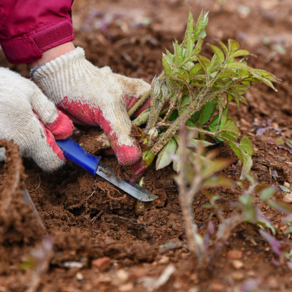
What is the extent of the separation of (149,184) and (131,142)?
30 cm

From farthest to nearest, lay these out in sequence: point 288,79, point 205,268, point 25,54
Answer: point 288,79
point 25,54
point 205,268

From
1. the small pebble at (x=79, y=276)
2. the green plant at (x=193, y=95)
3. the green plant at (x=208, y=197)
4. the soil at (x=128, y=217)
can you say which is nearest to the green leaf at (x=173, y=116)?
the green plant at (x=193, y=95)

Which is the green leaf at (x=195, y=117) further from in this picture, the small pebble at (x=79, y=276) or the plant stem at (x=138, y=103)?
the small pebble at (x=79, y=276)

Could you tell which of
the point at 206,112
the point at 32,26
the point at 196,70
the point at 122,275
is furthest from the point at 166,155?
the point at 32,26

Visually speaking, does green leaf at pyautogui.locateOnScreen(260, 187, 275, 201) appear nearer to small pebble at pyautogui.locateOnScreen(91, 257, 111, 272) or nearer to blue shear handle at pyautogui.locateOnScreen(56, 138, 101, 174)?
small pebble at pyautogui.locateOnScreen(91, 257, 111, 272)

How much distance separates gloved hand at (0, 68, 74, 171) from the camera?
162 cm

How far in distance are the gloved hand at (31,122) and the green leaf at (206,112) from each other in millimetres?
796

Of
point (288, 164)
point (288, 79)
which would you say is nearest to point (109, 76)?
point (288, 164)

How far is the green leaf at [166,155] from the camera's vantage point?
168 cm

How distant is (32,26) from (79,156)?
0.84 meters

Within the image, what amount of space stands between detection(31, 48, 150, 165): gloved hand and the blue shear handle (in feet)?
0.49

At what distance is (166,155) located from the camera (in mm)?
1691

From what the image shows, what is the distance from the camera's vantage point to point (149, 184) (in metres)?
1.83

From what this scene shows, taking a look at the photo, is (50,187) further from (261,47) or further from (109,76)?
(261,47)
